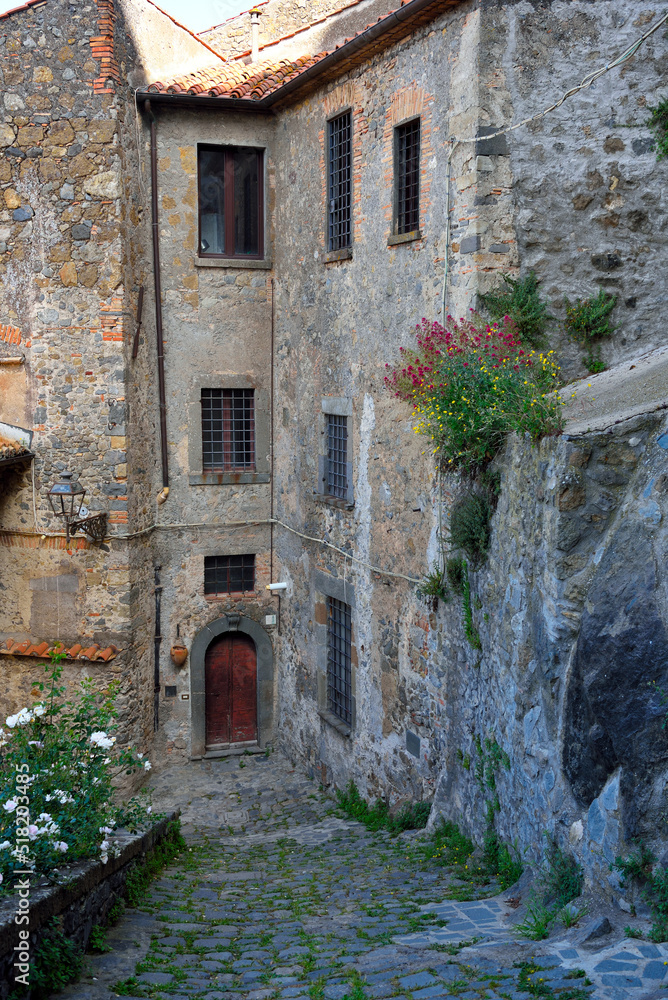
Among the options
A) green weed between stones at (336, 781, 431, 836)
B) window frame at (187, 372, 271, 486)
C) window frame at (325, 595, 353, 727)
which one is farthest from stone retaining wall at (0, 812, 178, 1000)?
window frame at (187, 372, 271, 486)

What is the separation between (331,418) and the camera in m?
11.8

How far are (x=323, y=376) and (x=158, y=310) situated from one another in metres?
2.68

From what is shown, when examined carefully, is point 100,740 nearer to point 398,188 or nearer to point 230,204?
point 398,188

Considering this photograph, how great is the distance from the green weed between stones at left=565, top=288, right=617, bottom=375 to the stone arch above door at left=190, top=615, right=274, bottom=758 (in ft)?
23.3

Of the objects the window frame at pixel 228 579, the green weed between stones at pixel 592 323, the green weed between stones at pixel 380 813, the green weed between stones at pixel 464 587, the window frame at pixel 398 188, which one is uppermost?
the window frame at pixel 398 188

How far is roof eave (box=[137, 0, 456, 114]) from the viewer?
8.67 m

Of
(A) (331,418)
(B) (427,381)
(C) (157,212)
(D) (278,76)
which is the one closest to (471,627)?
(B) (427,381)

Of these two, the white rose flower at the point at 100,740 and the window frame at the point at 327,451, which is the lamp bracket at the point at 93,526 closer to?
the window frame at the point at 327,451

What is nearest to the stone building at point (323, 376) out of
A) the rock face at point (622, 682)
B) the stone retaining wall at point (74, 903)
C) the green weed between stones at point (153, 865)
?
the rock face at point (622, 682)

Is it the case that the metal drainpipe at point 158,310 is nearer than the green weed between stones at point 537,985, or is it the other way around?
the green weed between stones at point 537,985

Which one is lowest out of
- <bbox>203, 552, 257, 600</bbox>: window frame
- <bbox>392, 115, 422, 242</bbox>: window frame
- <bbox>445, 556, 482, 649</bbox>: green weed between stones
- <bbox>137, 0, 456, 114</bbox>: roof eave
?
<bbox>203, 552, 257, 600</bbox>: window frame

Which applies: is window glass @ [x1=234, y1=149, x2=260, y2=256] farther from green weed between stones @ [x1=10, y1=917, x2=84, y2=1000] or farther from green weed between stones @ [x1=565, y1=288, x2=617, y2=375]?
green weed between stones @ [x1=10, y1=917, x2=84, y2=1000]

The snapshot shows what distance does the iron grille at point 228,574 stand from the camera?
1367 cm

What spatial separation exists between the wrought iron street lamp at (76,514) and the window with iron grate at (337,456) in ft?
10.2
